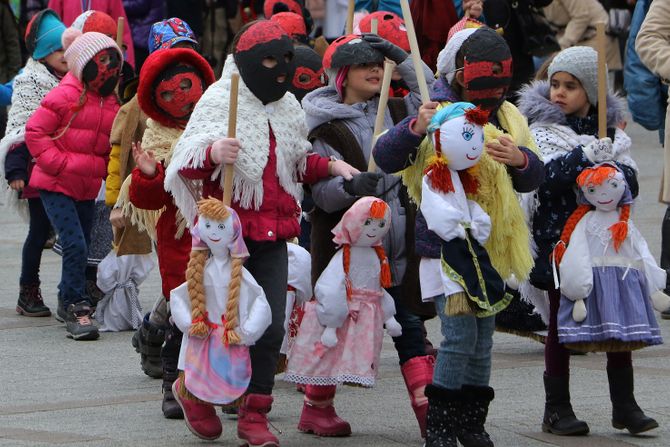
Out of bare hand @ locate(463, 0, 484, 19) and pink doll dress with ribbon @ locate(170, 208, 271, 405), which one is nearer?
pink doll dress with ribbon @ locate(170, 208, 271, 405)

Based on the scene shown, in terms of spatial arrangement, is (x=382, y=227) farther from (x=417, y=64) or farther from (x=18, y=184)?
(x=18, y=184)

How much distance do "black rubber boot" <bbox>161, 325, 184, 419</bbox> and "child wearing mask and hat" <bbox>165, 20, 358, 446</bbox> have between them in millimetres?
560

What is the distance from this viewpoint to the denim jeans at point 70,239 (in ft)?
29.2

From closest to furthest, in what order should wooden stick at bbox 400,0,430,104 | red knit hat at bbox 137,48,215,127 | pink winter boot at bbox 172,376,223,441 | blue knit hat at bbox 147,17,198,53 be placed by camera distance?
wooden stick at bbox 400,0,430,104 → pink winter boot at bbox 172,376,223,441 → red knit hat at bbox 137,48,215,127 → blue knit hat at bbox 147,17,198,53

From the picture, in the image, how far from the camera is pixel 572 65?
255 inches

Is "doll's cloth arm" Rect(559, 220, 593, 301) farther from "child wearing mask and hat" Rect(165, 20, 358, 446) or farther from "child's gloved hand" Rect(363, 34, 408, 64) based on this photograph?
"child's gloved hand" Rect(363, 34, 408, 64)

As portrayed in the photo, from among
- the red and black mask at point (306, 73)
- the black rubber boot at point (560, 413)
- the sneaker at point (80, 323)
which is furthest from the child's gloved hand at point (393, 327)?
the sneaker at point (80, 323)

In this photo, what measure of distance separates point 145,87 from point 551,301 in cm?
198

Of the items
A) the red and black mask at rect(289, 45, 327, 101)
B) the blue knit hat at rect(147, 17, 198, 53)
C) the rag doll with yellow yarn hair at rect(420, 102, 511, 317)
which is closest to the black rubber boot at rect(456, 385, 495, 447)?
→ the rag doll with yellow yarn hair at rect(420, 102, 511, 317)

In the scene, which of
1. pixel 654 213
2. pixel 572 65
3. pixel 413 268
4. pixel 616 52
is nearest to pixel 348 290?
pixel 413 268

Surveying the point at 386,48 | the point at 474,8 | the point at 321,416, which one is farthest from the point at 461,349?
the point at 474,8

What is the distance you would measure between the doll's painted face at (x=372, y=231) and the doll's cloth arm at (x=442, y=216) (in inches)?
21.3

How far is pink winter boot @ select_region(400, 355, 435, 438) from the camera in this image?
20.6 ft

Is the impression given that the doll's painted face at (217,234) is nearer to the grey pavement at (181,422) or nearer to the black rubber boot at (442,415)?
the grey pavement at (181,422)
